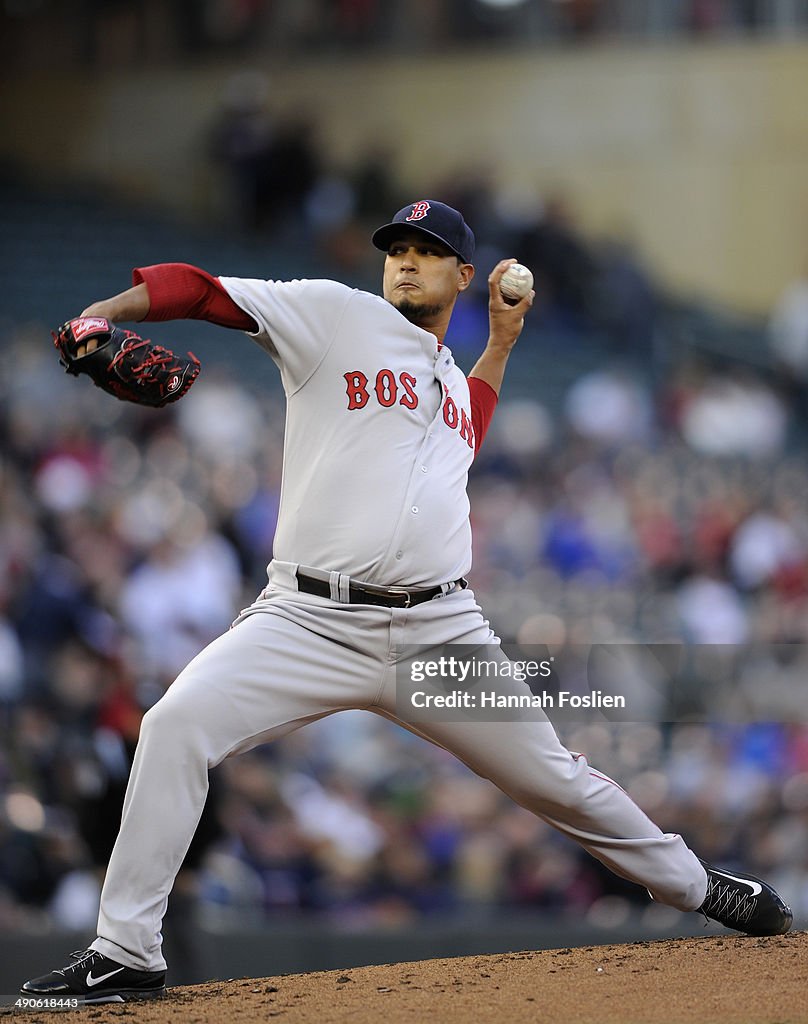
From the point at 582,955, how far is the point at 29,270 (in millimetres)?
8208

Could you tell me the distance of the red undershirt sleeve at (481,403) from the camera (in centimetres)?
332

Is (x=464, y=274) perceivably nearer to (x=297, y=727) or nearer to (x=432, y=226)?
(x=432, y=226)

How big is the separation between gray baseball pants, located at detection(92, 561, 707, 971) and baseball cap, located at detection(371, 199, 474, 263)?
730mm

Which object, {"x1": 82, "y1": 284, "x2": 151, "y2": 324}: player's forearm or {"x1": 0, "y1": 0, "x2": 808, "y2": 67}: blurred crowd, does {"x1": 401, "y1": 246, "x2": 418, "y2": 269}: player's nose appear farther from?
{"x1": 0, "y1": 0, "x2": 808, "y2": 67}: blurred crowd

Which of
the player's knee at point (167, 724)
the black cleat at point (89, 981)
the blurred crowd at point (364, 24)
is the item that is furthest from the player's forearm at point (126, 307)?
the blurred crowd at point (364, 24)

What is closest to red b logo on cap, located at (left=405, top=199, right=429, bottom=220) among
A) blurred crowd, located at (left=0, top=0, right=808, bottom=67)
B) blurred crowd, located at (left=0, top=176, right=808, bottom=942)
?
blurred crowd, located at (left=0, top=176, right=808, bottom=942)

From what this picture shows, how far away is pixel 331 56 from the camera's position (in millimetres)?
13242

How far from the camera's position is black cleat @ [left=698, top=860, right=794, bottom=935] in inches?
126

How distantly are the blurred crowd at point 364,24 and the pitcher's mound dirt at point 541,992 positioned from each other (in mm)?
11142

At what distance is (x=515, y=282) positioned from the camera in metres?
3.26

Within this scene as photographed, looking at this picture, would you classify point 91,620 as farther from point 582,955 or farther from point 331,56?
point 331,56

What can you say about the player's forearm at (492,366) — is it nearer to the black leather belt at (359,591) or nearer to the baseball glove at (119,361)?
the black leather belt at (359,591)

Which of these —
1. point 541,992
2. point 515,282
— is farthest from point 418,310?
point 541,992

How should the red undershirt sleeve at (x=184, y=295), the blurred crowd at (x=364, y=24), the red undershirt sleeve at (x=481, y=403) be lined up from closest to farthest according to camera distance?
the red undershirt sleeve at (x=184, y=295) → the red undershirt sleeve at (x=481, y=403) → the blurred crowd at (x=364, y=24)
